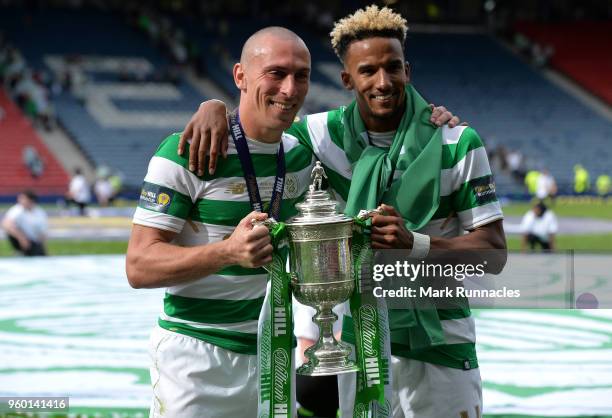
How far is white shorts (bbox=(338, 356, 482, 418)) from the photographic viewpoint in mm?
3783

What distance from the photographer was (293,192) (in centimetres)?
380

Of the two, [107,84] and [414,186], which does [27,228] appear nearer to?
[414,186]

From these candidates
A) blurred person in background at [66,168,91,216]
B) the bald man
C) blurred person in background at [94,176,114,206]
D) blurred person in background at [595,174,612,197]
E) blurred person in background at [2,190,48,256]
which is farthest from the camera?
blurred person in background at [595,174,612,197]

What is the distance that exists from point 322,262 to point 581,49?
43.8m

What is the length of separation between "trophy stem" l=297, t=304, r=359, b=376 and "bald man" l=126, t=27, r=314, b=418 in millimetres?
446

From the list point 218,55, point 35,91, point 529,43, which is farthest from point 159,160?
point 529,43

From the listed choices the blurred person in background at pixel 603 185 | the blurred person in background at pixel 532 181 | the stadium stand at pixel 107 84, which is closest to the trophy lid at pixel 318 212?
the stadium stand at pixel 107 84

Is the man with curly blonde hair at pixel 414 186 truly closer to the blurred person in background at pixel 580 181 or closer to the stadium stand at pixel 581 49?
the blurred person in background at pixel 580 181

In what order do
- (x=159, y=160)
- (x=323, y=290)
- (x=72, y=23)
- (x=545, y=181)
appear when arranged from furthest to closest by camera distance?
1. (x=72, y=23)
2. (x=545, y=181)
3. (x=159, y=160)
4. (x=323, y=290)

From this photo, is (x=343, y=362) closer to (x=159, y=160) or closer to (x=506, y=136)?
(x=159, y=160)

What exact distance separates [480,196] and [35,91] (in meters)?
30.0

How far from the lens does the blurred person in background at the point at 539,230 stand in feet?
52.2

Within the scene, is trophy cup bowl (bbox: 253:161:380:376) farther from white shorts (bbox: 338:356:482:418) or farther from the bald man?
white shorts (bbox: 338:356:482:418)

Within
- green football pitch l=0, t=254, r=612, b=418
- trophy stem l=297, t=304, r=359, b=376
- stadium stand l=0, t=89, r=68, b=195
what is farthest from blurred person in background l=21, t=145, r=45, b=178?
trophy stem l=297, t=304, r=359, b=376
